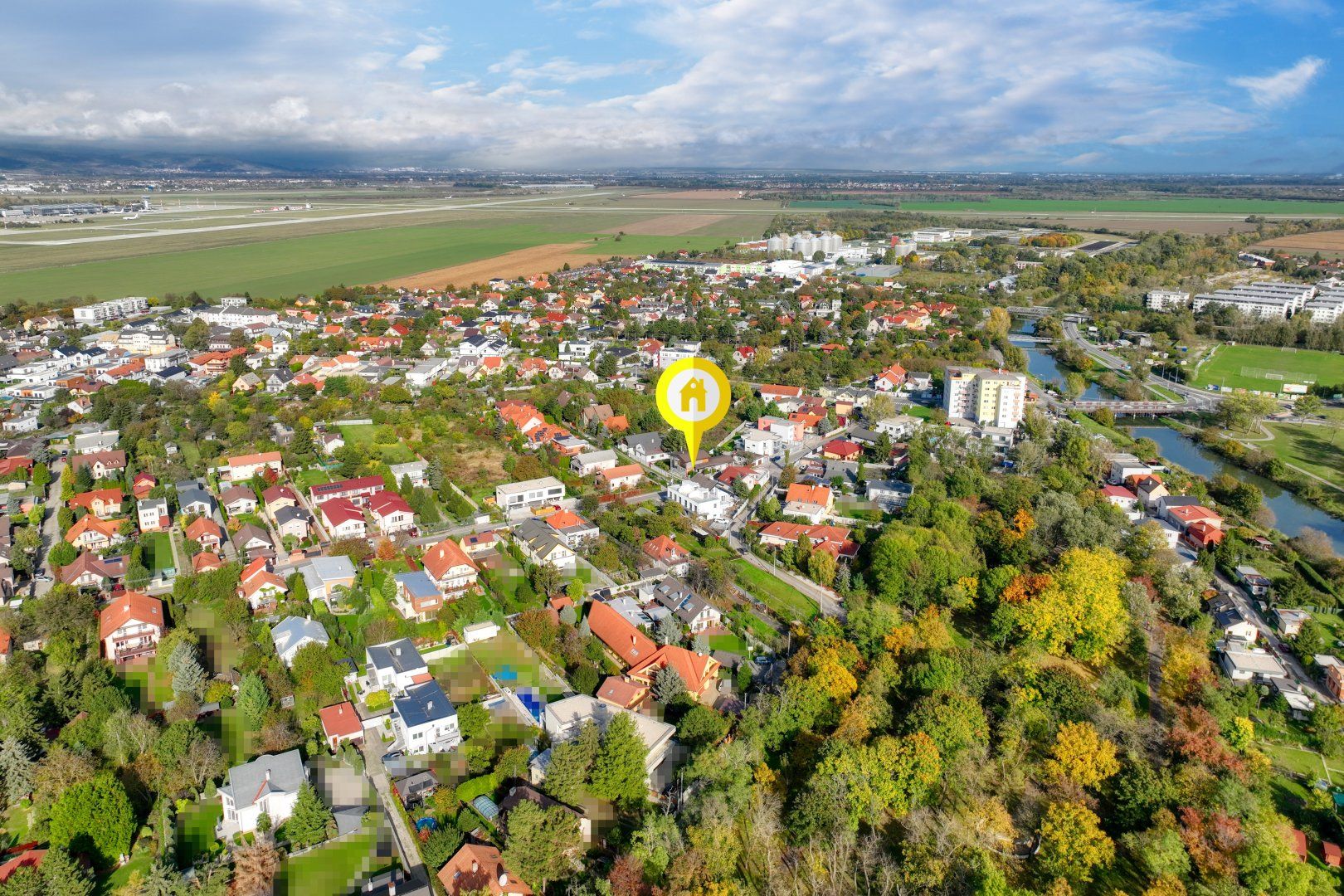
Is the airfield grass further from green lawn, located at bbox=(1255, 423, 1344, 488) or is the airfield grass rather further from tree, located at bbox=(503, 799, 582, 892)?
green lawn, located at bbox=(1255, 423, 1344, 488)

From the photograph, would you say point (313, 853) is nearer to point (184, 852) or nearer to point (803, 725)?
point (184, 852)

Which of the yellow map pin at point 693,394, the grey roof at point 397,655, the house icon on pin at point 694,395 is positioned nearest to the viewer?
the grey roof at point 397,655

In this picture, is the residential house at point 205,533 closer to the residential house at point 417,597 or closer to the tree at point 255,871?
the residential house at point 417,597

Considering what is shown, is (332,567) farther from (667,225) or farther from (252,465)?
(667,225)

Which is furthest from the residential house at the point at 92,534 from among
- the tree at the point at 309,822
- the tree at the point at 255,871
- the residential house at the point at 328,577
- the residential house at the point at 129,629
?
the tree at the point at 255,871

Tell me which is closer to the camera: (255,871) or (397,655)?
(255,871)

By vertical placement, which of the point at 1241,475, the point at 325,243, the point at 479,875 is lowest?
the point at 1241,475

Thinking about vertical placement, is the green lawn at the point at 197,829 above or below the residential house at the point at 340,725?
below

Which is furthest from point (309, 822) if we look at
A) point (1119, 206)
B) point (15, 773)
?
point (1119, 206)
